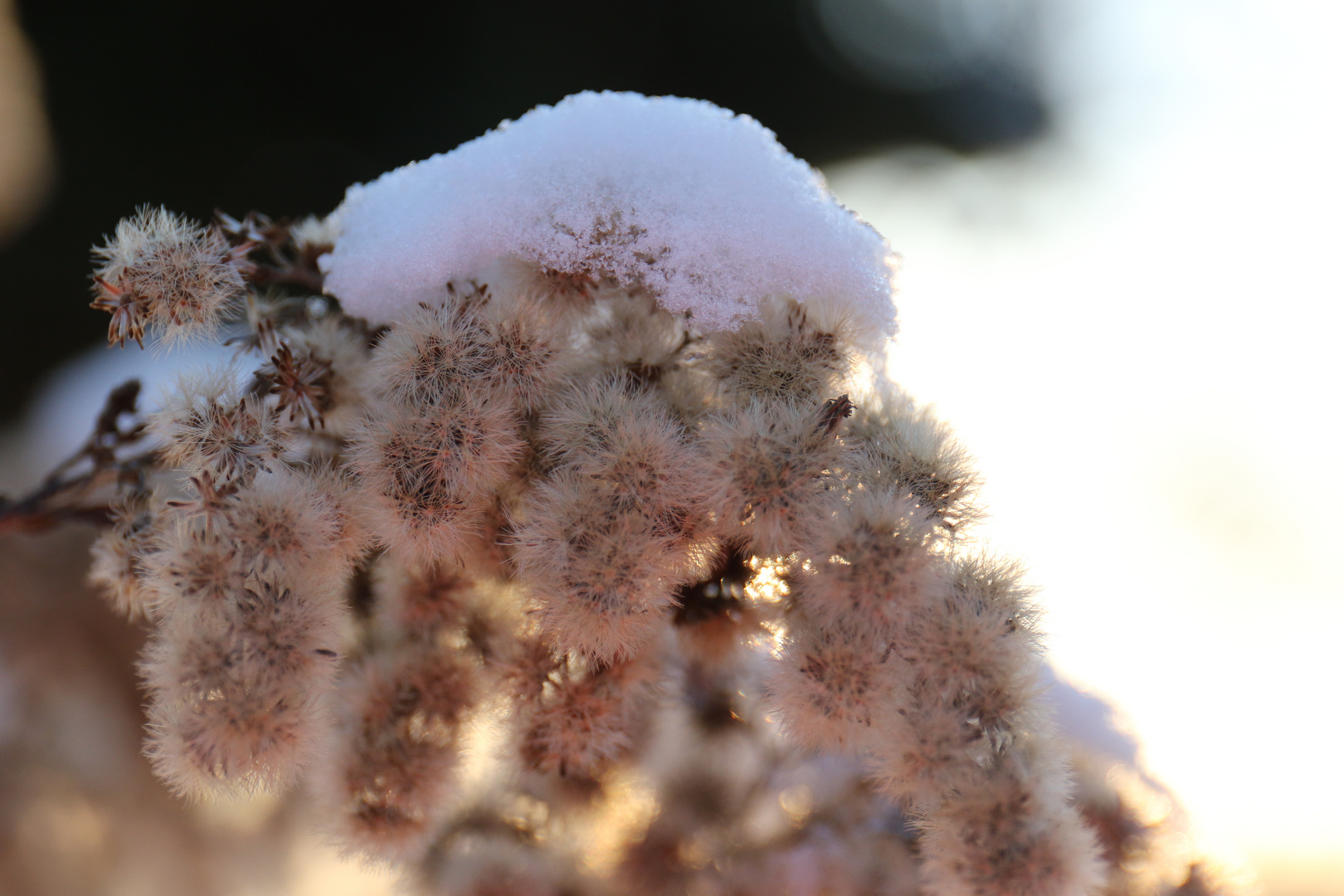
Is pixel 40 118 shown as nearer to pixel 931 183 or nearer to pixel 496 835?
pixel 496 835

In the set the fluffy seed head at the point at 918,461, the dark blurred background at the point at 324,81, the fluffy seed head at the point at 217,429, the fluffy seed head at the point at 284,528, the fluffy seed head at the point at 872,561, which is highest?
the dark blurred background at the point at 324,81

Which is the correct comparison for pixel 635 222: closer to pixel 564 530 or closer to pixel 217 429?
pixel 564 530

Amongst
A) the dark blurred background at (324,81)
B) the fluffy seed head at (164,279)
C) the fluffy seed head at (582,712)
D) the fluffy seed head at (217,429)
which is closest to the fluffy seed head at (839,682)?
the fluffy seed head at (582,712)

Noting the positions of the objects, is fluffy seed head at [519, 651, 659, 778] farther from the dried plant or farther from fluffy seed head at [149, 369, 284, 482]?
fluffy seed head at [149, 369, 284, 482]

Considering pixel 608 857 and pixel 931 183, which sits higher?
pixel 931 183

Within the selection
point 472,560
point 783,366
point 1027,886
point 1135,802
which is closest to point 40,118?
point 472,560

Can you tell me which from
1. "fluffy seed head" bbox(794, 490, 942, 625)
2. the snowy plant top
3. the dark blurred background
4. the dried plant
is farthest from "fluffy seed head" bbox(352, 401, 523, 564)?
the dark blurred background

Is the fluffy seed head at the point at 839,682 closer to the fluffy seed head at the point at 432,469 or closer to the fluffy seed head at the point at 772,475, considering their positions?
the fluffy seed head at the point at 772,475
